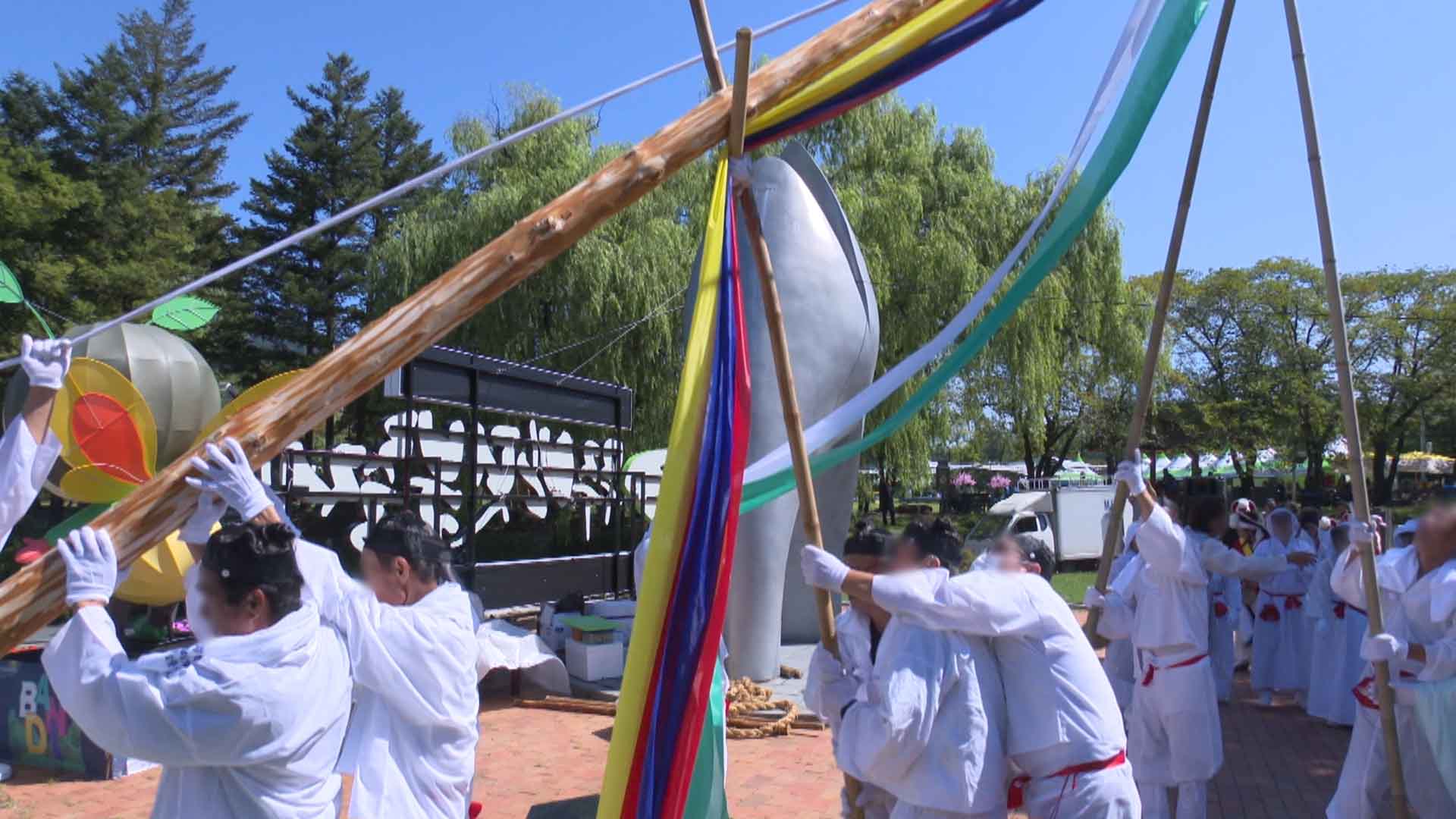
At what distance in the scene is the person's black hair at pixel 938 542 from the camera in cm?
354

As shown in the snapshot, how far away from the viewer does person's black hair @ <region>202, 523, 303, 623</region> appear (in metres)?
2.48

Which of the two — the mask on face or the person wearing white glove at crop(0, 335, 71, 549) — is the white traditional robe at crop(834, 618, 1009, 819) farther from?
the person wearing white glove at crop(0, 335, 71, 549)

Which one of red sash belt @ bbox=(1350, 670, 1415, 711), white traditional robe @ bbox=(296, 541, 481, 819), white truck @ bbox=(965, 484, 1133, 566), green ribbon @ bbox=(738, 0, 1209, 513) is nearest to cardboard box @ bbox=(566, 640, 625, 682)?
red sash belt @ bbox=(1350, 670, 1415, 711)

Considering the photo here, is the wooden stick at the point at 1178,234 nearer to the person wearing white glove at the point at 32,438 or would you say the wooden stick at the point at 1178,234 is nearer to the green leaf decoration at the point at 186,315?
the person wearing white glove at the point at 32,438

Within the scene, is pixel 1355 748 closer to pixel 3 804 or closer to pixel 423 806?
pixel 423 806

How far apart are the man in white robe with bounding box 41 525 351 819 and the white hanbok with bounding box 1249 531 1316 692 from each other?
8.97 meters

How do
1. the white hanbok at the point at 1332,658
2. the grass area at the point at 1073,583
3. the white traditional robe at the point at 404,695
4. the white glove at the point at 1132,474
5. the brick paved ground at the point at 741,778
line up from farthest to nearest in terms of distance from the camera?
the grass area at the point at 1073,583 < the white hanbok at the point at 1332,658 < the brick paved ground at the point at 741,778 < the white glove at the point at 1132,474 < the white traditional robe at the point at 404,695

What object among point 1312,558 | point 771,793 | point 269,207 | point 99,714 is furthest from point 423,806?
point 269,207

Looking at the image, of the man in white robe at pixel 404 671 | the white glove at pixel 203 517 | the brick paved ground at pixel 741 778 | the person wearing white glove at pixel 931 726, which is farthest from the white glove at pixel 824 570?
the brick paved ground at pixel 741 778

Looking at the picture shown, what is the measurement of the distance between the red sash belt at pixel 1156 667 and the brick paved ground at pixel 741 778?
1.26m

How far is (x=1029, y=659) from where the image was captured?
3.38 m

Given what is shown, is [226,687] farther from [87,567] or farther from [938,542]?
[938,542]

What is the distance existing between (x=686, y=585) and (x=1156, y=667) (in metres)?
Answer: 3.63

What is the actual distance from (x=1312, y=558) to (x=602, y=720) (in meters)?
6.38
